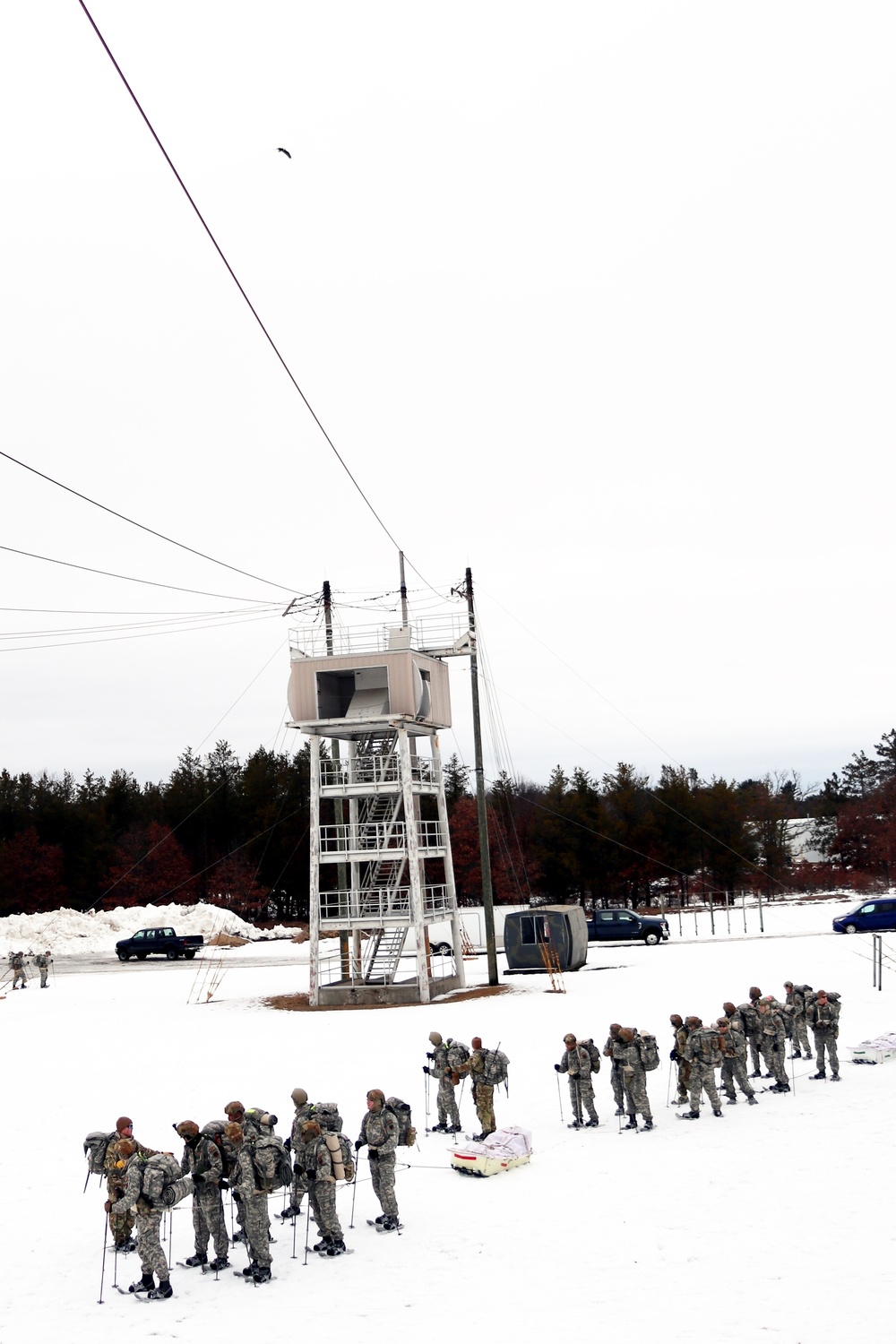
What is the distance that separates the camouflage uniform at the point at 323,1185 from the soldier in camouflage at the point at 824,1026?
10.3 meters

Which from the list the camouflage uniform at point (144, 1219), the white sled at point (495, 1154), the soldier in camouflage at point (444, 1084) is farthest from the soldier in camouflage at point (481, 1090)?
the camouflage uniform at point (144, 1219)

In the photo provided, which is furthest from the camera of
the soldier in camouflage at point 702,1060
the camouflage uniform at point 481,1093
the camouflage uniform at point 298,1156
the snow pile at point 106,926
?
the snow pile at point 106,926

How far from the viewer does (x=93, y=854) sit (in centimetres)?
8500

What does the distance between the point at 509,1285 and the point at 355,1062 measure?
1279 centimetres

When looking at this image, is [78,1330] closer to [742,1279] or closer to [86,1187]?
[86,1187]

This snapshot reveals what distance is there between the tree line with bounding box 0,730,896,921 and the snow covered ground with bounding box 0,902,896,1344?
1895 inches

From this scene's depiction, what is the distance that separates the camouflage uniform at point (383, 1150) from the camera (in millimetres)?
13172

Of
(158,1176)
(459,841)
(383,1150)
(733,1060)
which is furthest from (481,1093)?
(459,841)

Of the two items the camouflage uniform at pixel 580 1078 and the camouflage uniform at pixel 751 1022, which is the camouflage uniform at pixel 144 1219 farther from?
the camouflage uniform at pixel 751 1022

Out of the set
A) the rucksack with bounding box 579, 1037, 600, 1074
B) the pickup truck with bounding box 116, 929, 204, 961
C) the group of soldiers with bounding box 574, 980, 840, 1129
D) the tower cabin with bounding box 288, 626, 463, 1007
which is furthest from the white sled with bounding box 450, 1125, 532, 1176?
the pickup truck with bounding box 116, 929, 204, 961

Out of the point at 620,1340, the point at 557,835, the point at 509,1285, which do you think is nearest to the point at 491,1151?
the point at 509,1285

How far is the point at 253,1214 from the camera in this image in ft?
39.7

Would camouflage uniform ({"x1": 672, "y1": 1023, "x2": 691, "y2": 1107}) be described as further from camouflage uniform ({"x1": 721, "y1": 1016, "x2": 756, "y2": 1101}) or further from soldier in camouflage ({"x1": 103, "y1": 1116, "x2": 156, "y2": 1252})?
soldier in camouflage ({"x1": 103, "y1": 1116, "x2": 156, "y2": 1252})

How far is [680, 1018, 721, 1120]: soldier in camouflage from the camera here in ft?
58.5
